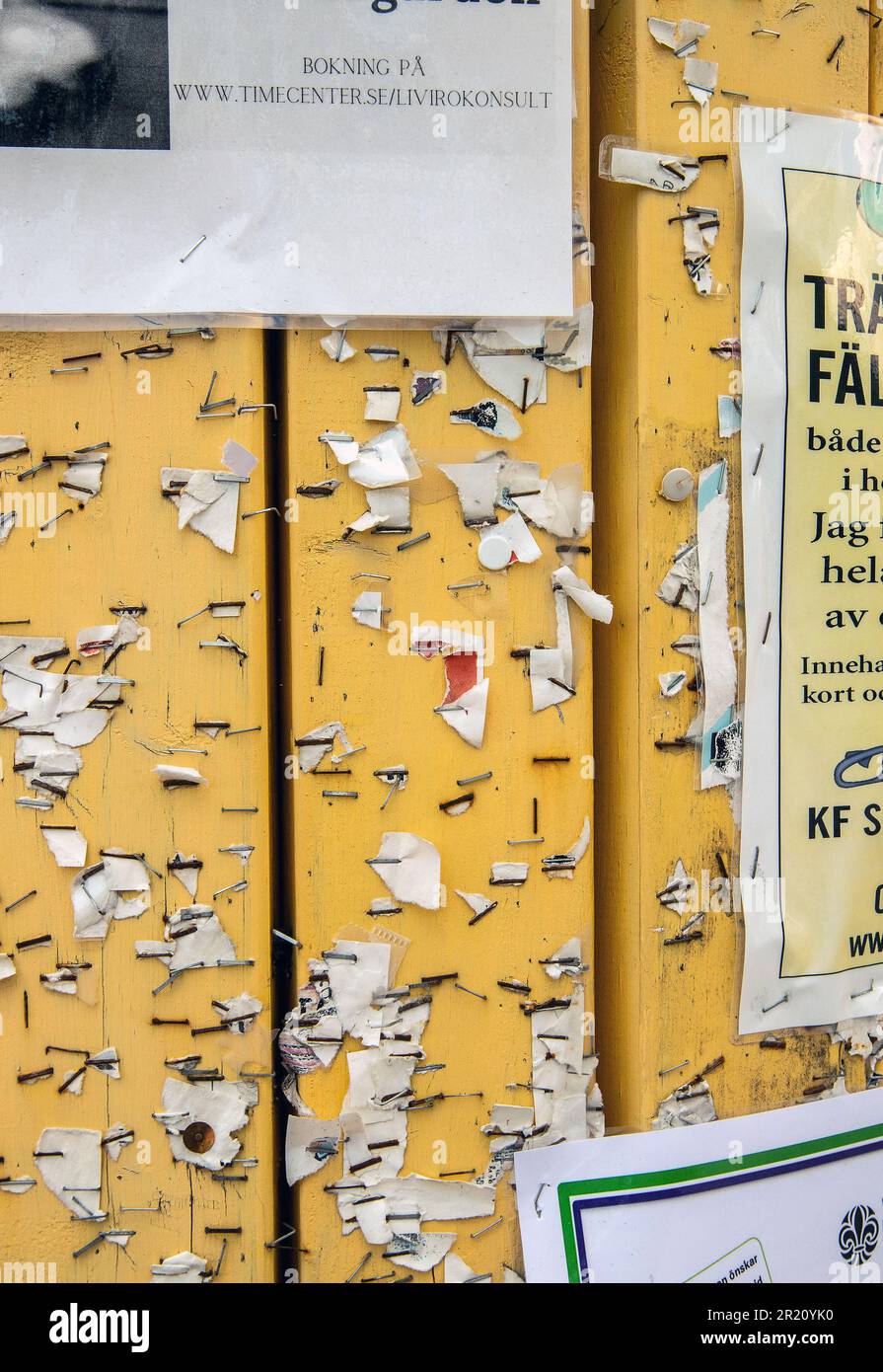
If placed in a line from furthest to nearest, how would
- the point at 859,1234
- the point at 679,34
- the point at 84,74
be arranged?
the point at 859,1234
the point at 679,34
the point at 84,74

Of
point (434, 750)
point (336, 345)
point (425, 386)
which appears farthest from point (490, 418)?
point (434, 750)

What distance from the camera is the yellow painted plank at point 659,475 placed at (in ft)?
3.68

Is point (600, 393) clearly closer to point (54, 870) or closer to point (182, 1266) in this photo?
point (54, 870)

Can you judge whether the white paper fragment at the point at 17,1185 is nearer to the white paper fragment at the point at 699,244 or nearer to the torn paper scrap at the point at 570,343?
the torn paper scrap at the point at 570,343

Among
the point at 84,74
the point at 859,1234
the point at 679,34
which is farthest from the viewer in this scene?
the point at 859,1234

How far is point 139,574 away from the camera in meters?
1.06

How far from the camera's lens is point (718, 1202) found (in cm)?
116

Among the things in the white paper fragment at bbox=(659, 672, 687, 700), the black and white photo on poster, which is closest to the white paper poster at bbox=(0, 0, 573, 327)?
the black and white photo on poster

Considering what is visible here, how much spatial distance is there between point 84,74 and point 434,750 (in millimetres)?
845

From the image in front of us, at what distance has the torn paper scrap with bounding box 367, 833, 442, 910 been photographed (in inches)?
42.9

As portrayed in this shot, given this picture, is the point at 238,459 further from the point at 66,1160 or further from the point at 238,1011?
the point at 66,1160

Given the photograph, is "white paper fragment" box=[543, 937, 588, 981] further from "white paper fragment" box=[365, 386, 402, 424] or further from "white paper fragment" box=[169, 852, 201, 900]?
"white paper fragment" box=[365, 386, 402, 424]

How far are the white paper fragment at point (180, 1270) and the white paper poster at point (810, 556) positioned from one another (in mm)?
725

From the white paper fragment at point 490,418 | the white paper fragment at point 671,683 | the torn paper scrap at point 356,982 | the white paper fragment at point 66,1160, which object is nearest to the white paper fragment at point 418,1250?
the torn paper scrap at point 356,982
